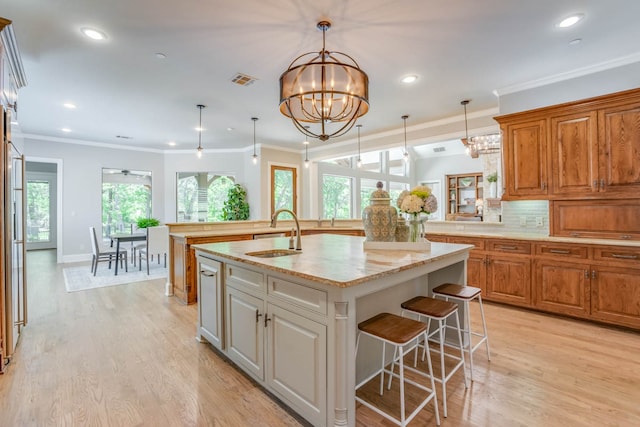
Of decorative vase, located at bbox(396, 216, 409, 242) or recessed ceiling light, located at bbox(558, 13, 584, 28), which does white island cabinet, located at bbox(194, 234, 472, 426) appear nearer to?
decorative vase, located at bbox(396, 216, 409, 242)

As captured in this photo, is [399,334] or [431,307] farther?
[431,307]

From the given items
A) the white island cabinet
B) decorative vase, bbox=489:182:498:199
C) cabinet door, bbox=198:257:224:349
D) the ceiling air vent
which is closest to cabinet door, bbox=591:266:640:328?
the white island cabinet

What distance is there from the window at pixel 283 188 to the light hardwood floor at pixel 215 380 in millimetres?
4384

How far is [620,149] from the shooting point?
10.2 feet

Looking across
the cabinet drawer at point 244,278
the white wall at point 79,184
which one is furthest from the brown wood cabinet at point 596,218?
the white wall at point 79,184

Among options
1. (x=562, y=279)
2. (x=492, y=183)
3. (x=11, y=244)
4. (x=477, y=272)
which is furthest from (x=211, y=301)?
(x=492, y=183)

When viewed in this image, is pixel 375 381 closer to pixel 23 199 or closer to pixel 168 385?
pixel 168 385

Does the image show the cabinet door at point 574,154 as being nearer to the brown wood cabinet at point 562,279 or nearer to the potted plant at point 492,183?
the brown wood cabinet at point 562,279

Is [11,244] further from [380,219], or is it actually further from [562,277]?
[562,277]

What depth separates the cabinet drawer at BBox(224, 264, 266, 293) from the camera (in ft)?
6.57

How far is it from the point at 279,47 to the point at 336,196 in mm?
5943

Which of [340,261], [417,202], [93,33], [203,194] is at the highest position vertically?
[93,33]

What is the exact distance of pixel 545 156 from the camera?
3549 millimetres

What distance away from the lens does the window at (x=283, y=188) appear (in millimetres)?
7438
